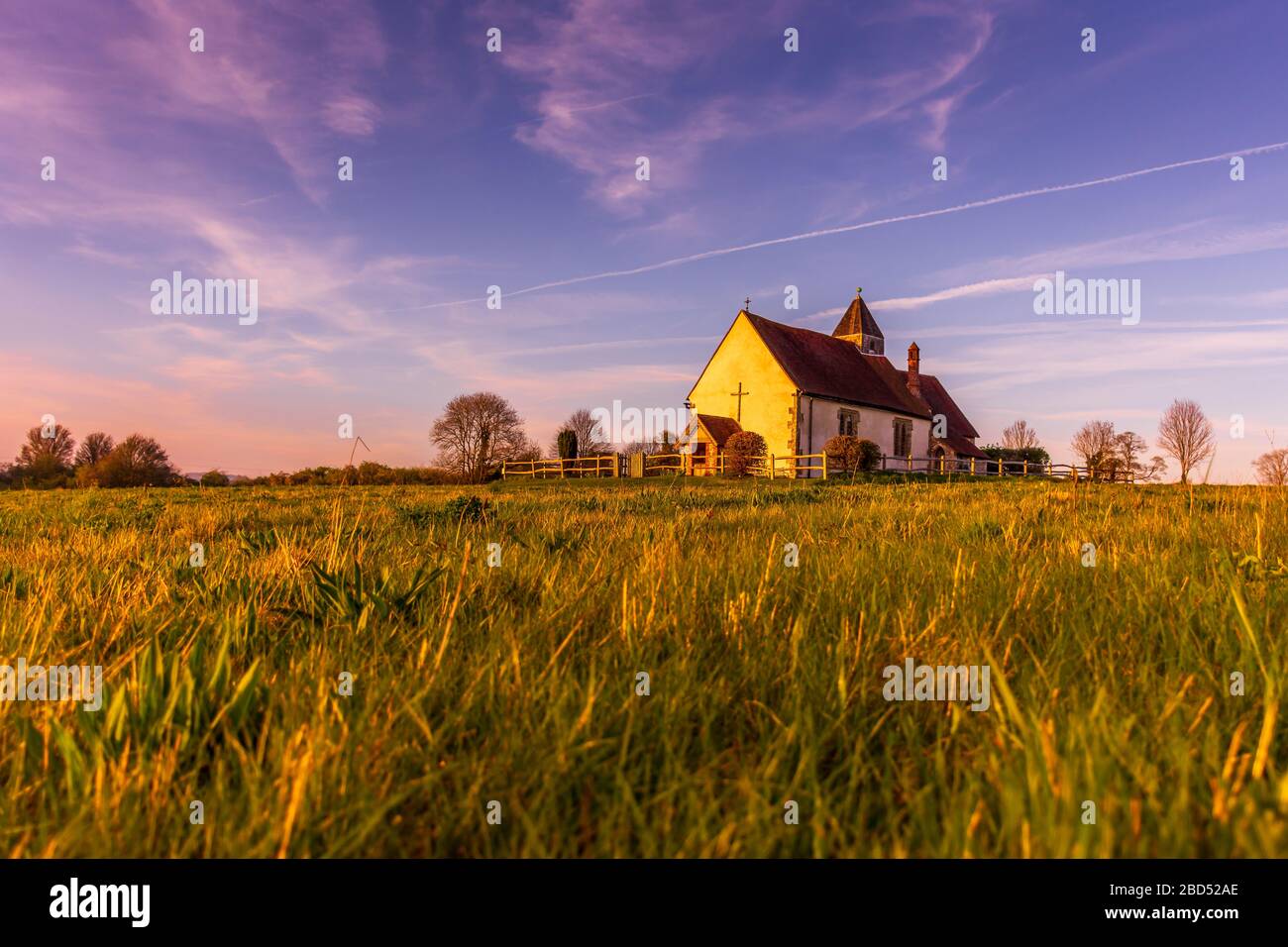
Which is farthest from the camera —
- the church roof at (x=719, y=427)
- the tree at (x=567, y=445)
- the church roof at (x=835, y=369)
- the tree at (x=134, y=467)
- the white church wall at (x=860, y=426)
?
the tree at (x=567, y=445)

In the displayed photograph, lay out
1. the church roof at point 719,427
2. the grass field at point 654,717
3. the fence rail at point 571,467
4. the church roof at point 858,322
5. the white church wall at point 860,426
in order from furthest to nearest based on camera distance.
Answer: the church roof at point 858,322 → the fence rail at point 571,467 → the church roof at point 719,427 → the white church wall at point 860,426 → the grass field at point 654,717

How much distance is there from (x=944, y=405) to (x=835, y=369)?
18.8m

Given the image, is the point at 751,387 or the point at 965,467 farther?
the point at 965,467

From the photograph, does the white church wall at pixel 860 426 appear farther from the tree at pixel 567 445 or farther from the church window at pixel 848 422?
the tree at pixel 567 445

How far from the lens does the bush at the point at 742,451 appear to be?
1467 inches

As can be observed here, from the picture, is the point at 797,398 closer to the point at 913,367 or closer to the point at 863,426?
the point at 863,426

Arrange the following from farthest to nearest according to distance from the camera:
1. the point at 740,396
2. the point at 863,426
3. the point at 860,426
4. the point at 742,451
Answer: the point at 863,426 → the point at 860,426 → the point at 740,396 → the point at 742,451

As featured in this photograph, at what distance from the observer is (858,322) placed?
170 feet

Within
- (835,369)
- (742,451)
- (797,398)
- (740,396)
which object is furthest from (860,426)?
(742,451)

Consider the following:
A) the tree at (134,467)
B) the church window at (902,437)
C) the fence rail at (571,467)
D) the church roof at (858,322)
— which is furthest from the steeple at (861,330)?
the tree at (134,467)

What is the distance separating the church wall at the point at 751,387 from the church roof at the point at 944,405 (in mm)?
20673

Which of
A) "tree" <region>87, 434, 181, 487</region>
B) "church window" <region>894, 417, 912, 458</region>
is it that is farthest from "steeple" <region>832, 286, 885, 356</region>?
"tree" <region>87, 434, 181, 487</region>
